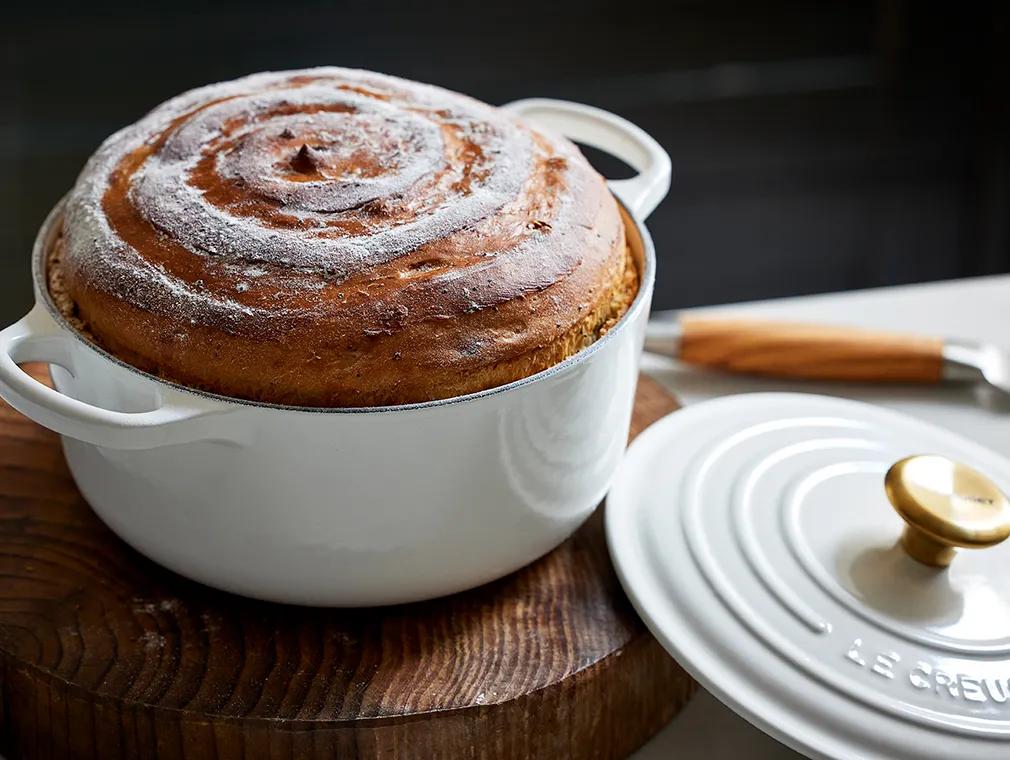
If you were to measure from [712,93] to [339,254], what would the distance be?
2211 mm

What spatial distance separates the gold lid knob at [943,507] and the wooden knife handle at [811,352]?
322mm

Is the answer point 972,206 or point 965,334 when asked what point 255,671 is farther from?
point 972,206

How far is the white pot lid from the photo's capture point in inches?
25.2

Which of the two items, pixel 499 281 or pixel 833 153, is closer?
pixel 499 281

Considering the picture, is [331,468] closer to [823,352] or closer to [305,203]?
[305,203]

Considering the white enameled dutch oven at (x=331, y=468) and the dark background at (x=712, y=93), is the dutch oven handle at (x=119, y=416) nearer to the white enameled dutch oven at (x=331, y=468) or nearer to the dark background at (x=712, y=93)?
the white enameled dutch oven at (x=331, y=468)

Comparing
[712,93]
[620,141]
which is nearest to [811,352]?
[620,141]

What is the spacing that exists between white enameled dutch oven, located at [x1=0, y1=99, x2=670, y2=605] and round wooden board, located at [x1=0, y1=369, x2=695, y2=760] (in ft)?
0.09

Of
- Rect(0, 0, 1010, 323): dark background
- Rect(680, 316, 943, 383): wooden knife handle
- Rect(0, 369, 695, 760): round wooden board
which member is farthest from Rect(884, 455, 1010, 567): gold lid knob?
Rect(0, 0, 1010, 323): dark background

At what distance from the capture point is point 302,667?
0.69 metres

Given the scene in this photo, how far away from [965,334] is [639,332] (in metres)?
0.56

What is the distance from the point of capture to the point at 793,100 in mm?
2748

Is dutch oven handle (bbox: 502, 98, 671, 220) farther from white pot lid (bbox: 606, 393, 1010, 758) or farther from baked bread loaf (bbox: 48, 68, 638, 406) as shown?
white pot lid (bbox: 606, 393, 1010, 758)

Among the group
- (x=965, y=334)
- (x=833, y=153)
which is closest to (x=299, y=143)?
(x=965, y=334)
